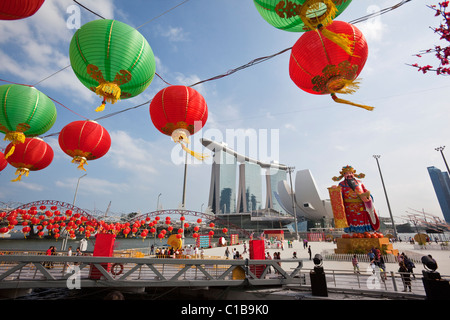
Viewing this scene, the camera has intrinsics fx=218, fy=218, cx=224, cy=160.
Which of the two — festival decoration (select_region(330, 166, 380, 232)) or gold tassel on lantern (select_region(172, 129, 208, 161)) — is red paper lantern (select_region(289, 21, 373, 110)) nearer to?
gold tassel on lantern (select_region(172, 129, 208, 161))

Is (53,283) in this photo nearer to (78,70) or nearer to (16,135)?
(16,135)

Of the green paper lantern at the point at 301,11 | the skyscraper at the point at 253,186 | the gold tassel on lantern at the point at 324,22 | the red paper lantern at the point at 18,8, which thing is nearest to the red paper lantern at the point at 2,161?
the red paper lantern at the point at 18,8

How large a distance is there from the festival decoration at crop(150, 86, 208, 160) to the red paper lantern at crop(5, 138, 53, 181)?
4.81m

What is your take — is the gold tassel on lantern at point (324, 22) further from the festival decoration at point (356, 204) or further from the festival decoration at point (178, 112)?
the festival decoration at point (356, 204)

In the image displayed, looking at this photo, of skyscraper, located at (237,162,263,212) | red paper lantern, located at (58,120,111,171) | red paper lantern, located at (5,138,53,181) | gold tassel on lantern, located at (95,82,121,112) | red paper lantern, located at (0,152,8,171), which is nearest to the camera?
gold tassel on lantern, located at (95,82,121,112)

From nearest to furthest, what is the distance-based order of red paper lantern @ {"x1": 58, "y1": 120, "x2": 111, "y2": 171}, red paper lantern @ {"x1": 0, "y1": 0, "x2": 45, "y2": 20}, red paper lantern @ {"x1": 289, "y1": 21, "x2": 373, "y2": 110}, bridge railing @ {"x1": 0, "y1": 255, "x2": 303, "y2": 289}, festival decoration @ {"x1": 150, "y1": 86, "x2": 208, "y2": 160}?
1. red paper lantern @ {"x1": 0, "y1": 0, "x2": 45, "y2": 20}
2. red paper lantern @ {"x1": 289, "y1": 21, "x2": 373, "y2": 110}
3. festival decoration @ {"x1": 150, "y1": 86, "x2": 208, "y2": 160}
4. bridge railing @ {"x1": 0, "y1": 255, "x2": 303, "y2": 289}
5. red paper lantern @ {"x1": 58, "y1": 120, "x2": 111, "y2": 171}

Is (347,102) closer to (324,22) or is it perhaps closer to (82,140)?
(324,22)

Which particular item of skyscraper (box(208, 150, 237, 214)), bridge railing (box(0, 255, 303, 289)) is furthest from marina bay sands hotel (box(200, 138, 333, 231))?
bridge railing (box(0, 255, 303, 289))

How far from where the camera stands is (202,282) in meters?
7.27

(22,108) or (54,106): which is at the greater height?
(54,106)

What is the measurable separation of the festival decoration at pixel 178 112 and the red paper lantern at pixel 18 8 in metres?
2.61

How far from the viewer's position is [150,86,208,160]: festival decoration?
5379mm

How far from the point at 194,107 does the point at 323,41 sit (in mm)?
3110
